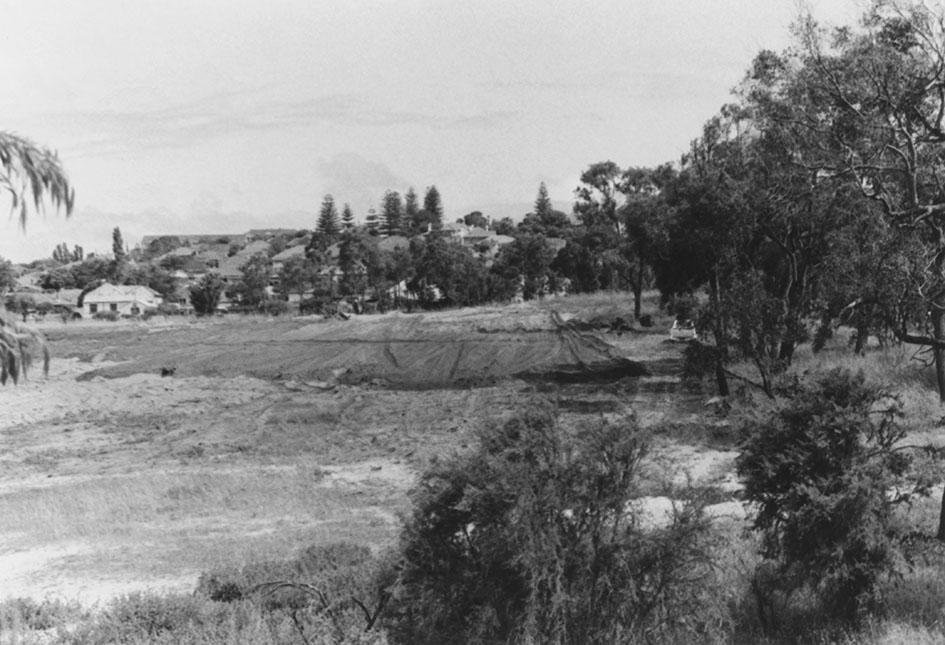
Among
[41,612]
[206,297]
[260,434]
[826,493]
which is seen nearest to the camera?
[826,493]

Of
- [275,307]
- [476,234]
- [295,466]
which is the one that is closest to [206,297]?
[275,307]

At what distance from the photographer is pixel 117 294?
84625 mm

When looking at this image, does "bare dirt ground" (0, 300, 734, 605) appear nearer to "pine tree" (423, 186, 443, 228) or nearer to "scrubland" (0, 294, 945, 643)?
"scrubland" (0, 294, 945, 643)

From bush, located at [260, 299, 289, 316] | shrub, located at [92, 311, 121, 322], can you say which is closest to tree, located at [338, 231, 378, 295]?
bush, located at [260, 299, 289, 316]

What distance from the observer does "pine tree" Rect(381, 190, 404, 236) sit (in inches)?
6708

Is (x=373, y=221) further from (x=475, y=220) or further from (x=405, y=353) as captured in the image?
(x=405, y=353)

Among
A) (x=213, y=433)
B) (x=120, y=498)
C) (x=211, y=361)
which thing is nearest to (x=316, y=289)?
(x=211, y=361)

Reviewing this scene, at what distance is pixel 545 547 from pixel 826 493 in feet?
10.8

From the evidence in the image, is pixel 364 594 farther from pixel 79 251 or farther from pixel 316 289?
Answer: pixel 79 251

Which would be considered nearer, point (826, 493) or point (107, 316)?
point (826, 493)

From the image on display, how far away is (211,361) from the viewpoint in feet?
120

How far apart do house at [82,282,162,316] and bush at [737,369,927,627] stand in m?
80.9

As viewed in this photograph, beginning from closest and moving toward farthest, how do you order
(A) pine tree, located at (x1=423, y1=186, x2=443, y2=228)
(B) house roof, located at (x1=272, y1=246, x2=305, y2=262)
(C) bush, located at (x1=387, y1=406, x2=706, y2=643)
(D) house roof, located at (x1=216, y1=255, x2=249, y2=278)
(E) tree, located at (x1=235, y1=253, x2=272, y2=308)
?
(C) bush, located at (x1=387, y1=406, x2=706, y2=643) → (E) tree, located at (x1=235, y1=253, x2=272, y2=308) → (D) house roof, located at (x1=216, y1=255, x2=249, y2=278) → (B) house roof, located at (x1=272, y1=246, x2=305, y2=262) → (A) pine tree, located at (x1=423, y1=186, x2=443, y2=228)

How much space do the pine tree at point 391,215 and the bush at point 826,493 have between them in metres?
161
